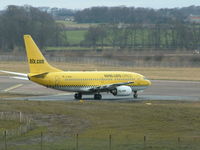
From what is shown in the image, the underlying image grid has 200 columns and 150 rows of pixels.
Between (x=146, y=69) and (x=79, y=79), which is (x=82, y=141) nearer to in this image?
(x=79, y=79)

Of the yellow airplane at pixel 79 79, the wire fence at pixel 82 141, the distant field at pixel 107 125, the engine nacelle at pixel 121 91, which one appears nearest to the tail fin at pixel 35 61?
the yellow airplane at pixel 79 79

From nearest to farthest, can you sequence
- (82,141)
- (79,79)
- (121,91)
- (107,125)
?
(82,141) → (107,125) → (79,79) → (121,91)

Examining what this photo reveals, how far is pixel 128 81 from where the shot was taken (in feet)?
268

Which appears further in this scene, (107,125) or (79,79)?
(79,79)

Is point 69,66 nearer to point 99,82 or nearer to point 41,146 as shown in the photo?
point 99,82

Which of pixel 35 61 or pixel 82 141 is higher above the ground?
pixel 35 61

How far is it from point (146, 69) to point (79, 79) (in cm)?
6256

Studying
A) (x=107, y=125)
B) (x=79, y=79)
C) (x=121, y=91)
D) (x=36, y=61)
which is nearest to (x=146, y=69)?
(x=121, y=91)

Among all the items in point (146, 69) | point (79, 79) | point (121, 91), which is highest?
point (79, 79)

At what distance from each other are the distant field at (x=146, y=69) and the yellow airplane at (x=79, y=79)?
36.0 metres

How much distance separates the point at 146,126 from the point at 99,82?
23.8 meters

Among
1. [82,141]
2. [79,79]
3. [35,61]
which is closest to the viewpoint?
[82,141]

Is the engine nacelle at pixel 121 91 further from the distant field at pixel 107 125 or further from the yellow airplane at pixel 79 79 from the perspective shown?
the distant field at pixel 107 125

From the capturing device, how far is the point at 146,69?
13950 cm
